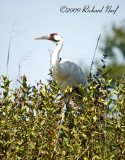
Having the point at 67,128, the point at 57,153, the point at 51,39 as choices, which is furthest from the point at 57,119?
the point at 51,39

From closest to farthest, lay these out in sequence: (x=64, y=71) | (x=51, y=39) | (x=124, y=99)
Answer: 1. (x=124, y=99)
2. (x=64, y=71)
3. (x=51, y=39)

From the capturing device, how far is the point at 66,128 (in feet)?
8.01

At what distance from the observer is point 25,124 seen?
2602 mm

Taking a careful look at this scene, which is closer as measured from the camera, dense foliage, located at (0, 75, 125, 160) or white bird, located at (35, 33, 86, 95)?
dense foliage, located at (0, 75, 125, 160)

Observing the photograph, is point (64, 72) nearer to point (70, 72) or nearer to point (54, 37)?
point (70, 72)

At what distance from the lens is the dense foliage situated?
2359 millimetres

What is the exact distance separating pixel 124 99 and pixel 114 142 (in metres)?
0.36

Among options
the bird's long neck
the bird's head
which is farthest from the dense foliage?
the bird's head

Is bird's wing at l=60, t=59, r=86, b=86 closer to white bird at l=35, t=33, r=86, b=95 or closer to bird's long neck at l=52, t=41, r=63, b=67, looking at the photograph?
white bird at l=35, t=33, r=86, b=95

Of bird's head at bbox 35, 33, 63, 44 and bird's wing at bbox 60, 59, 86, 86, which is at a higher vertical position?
bird's head at bbox 35, 33, 63, 44

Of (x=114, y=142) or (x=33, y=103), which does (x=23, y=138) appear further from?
(x=114, y=142)

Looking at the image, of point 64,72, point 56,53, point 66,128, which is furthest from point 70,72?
point 66,128

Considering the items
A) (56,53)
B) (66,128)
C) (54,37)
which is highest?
(54,37)

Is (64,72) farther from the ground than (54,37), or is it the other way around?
(54,37)
